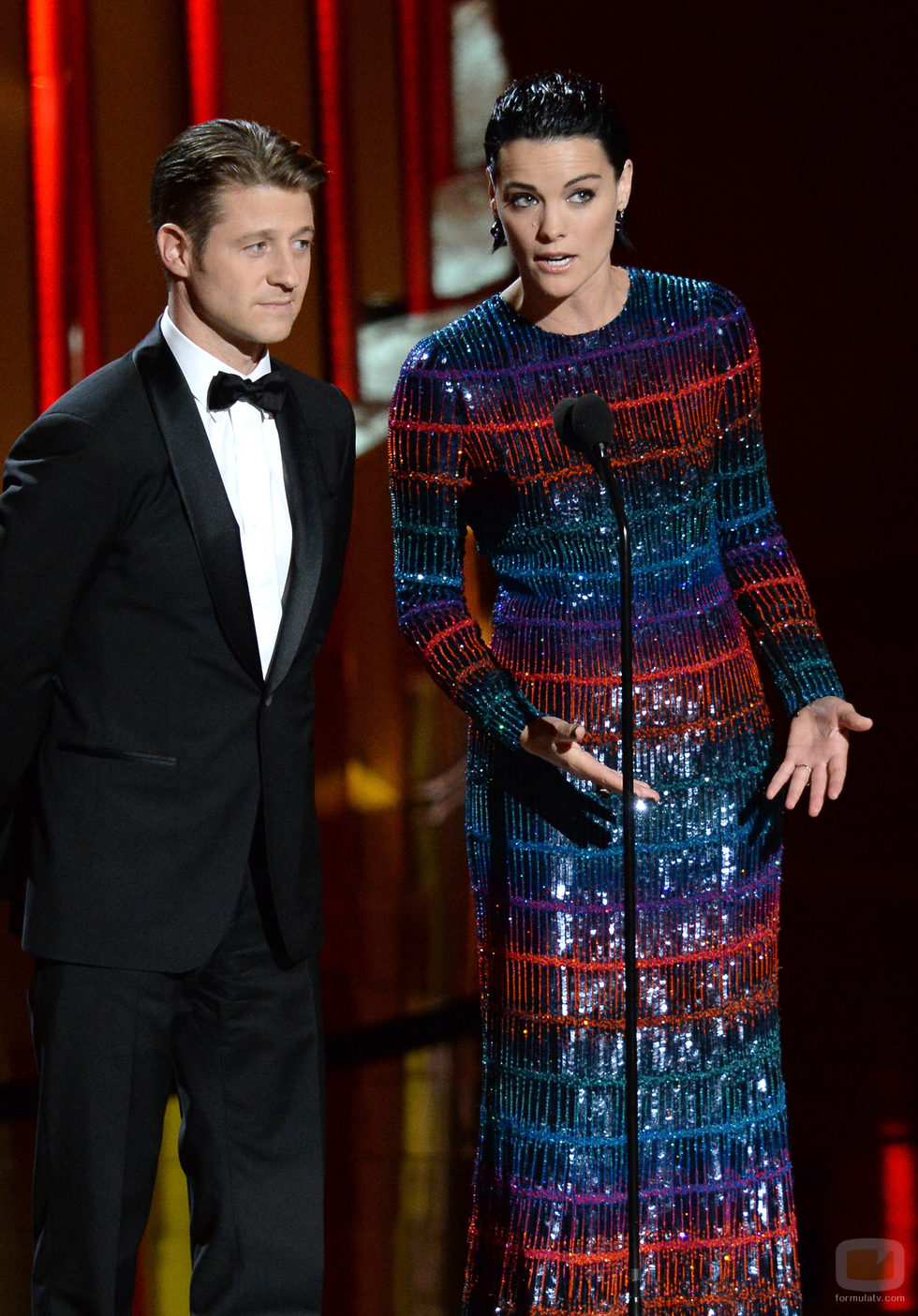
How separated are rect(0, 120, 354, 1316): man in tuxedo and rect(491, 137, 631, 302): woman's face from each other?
213mm

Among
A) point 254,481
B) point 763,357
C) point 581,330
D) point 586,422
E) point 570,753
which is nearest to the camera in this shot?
point 586,422

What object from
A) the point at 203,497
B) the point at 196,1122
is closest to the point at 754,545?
the point at 203,497

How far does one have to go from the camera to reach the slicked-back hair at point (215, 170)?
1.74 m

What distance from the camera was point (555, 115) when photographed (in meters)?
1.84

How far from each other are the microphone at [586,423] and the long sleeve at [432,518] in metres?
0.31

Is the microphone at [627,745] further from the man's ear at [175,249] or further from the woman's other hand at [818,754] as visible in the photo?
the man's ear at [175,249]

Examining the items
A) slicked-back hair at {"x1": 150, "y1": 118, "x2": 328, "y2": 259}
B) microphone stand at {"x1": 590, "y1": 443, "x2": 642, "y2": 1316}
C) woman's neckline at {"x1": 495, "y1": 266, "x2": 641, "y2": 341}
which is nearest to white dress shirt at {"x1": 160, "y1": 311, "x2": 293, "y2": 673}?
slicked-back hair at {"x1": 150, "y1": 118, "x2": 328, "y2": 259}

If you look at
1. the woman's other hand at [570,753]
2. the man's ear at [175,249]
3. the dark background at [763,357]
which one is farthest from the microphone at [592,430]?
the dark background at [763,357]

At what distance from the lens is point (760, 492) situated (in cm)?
202

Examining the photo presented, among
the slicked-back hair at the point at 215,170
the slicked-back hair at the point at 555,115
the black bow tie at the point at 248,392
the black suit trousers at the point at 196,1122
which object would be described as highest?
the slicked-back hair at the point at 555,115

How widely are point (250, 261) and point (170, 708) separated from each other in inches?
18.1

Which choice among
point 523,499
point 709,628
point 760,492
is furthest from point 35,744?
point 760,492

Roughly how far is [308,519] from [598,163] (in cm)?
49

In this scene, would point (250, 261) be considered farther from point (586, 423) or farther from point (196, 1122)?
point (196, 1122)
